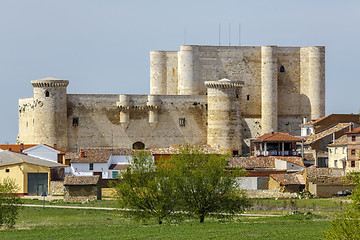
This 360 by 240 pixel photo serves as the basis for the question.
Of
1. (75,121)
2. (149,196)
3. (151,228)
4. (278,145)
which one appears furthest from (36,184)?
(151,228)

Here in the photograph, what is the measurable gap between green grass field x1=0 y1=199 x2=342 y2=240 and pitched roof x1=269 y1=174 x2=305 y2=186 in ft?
30.3

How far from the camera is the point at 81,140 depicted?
7088 centimetres

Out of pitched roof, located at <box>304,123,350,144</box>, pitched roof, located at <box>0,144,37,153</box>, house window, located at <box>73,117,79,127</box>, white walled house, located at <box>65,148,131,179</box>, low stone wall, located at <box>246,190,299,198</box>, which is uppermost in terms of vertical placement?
house window, located at <box>73,117,79,127</box>

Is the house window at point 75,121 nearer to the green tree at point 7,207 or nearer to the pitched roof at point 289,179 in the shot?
the pitched roof at point 289,179

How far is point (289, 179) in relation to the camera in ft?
188

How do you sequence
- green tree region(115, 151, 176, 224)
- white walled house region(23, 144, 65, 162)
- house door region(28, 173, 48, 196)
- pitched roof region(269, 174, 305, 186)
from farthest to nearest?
white walled house region(23, 144, 65, 162)
house door region(28, 173, 48, 196)
pitched roof region(269, 174, 305, 186)
green tree region(115, 151, 176, 224)

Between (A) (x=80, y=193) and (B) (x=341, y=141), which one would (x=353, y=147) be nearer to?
(B) (x=341, y=141)

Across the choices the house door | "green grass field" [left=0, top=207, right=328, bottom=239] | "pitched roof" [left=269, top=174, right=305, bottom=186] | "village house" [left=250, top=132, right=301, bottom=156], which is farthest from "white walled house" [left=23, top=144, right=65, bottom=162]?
"green grass field" [left=0, top=207, right=328, bottom=239]

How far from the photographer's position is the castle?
70.4m

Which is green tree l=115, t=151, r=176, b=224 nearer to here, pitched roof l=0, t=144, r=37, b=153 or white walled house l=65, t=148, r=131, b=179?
white walled house l=65, t=148, r=131, b=179

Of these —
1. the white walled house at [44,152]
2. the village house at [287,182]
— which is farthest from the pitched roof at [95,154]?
the village house at [287,182]

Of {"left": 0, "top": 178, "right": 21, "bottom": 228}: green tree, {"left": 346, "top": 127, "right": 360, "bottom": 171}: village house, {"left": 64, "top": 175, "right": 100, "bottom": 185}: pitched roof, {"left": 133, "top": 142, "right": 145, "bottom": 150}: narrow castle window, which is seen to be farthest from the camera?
{"left": 133, "top": 142, "right": 145, "bottom": 150}: narrow castle window

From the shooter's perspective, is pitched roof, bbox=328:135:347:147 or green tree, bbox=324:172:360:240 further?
pitched roof, bbox=328:135:347:147

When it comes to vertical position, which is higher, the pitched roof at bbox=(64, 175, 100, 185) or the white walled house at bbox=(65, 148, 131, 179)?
the white walled house at bbox=(65, 148, 131, 179)
